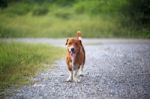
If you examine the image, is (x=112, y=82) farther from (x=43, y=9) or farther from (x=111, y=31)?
(x=43, y=9)

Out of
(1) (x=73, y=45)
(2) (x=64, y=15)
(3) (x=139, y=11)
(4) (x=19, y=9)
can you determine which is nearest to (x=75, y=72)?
(1) (x=73, y=45)

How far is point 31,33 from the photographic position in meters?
33.0

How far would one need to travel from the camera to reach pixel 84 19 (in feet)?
114

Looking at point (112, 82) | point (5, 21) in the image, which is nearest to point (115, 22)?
point (5, 21)

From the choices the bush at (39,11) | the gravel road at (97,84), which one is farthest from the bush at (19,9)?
the gravel road at (97,84)

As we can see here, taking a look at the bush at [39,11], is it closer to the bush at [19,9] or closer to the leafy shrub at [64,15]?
the bush at [19,9]

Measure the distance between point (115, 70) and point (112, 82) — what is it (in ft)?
7.61

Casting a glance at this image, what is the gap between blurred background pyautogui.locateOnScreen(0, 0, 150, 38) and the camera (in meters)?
31.4

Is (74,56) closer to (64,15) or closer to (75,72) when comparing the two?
(75,72)

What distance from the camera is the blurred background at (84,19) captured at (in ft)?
103

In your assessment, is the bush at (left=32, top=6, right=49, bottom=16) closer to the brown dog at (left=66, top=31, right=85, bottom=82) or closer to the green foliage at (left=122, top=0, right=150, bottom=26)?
the green foliage at (left=122, top=0, right=150, bottom=26)

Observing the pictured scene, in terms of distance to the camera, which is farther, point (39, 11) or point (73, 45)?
point (39, 11)

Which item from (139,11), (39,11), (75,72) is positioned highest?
(139,11)

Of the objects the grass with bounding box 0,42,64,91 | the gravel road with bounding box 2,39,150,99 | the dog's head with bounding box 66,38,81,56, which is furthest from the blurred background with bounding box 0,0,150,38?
the dog's head with bounding box 66,38,81,56
